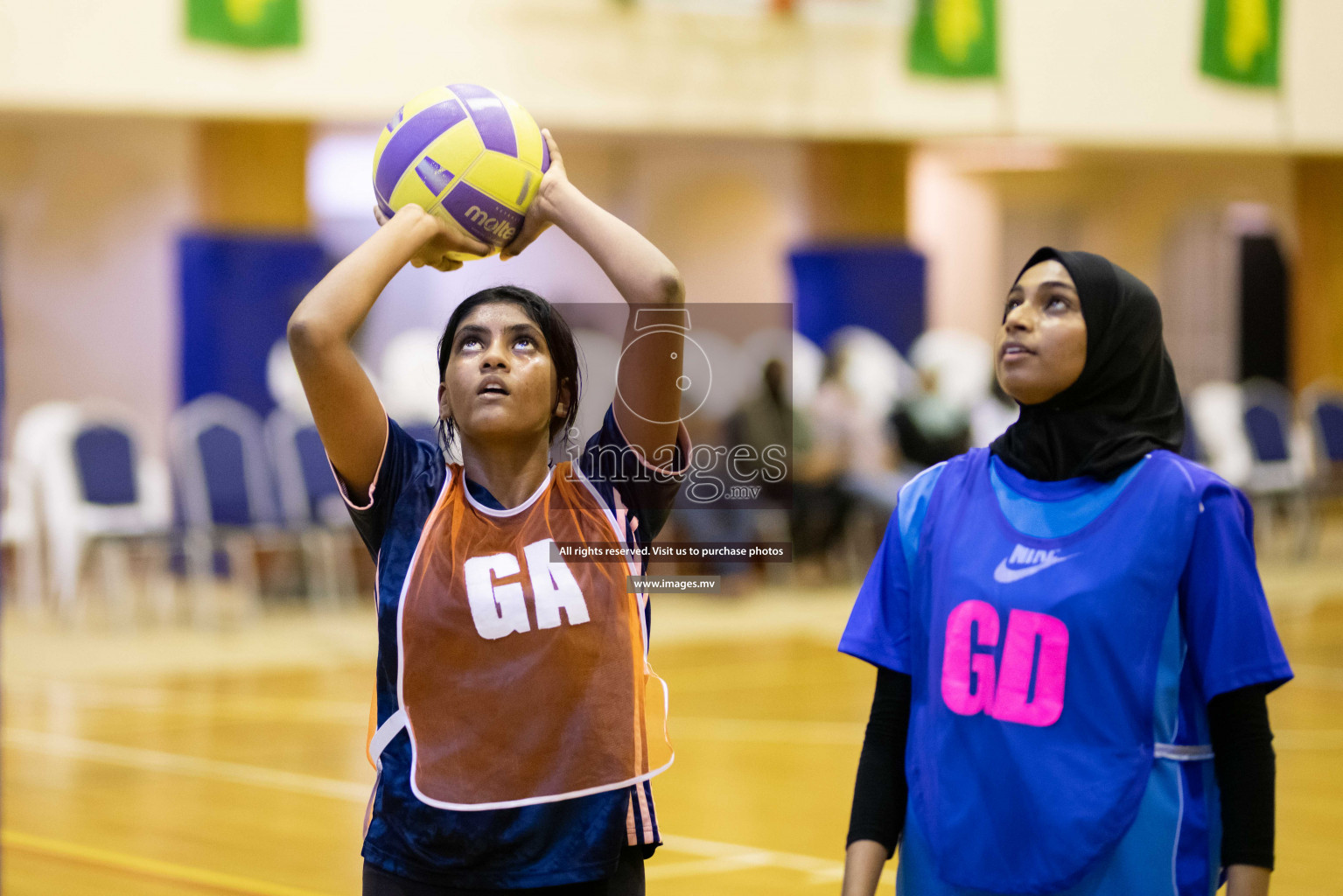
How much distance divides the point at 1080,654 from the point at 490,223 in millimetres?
942

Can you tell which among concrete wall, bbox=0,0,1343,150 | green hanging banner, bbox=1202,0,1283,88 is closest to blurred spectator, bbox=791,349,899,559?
concrete wall, bbox=0,0,1343,150

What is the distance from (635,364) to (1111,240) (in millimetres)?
15418

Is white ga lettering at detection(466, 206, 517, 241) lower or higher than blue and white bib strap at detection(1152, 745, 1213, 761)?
higher

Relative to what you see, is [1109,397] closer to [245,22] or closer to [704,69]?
[245,22]

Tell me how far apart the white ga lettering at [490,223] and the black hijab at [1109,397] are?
70cm

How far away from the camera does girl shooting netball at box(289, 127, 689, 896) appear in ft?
5.88

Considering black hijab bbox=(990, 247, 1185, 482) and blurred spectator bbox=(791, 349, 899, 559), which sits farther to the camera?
blurred spectator bbox=(791, 349, 899, 559)

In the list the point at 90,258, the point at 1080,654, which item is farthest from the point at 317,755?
the point at 90,258

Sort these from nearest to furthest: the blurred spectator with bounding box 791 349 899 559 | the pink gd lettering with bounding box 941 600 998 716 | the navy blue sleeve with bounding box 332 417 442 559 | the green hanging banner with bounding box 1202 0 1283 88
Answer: the pink gd lettering with bounding box 941 600 998 716
the navy blue sleeve with bounding box 332 417 442 559
the blurred spectator with bounding box 791 349 899 559
the green hanging banner with bounding box 1202 0 1283 88

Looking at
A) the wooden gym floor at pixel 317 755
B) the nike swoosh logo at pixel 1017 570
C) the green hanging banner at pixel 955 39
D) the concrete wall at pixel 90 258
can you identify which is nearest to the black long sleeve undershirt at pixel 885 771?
the nike swoosh logo at pixel 1017 570

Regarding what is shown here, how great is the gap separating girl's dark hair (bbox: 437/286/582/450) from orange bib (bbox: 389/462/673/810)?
0.21 m

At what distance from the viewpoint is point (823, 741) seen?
230 inches

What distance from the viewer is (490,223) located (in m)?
2.07

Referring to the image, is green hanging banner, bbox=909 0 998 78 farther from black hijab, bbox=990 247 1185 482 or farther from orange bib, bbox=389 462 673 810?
orange bib, bbox=389 462 673 810
